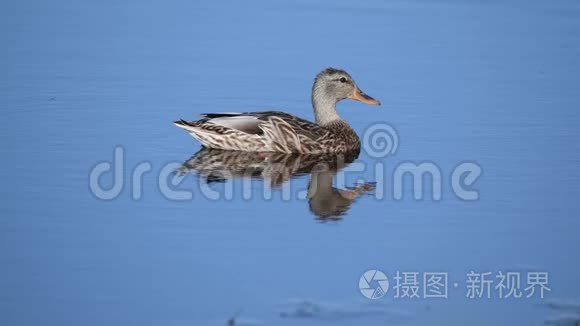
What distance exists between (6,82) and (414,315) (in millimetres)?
8367

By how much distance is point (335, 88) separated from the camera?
47.5 ft

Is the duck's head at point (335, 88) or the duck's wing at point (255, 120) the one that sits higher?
the duck's head at point (335, 88)
